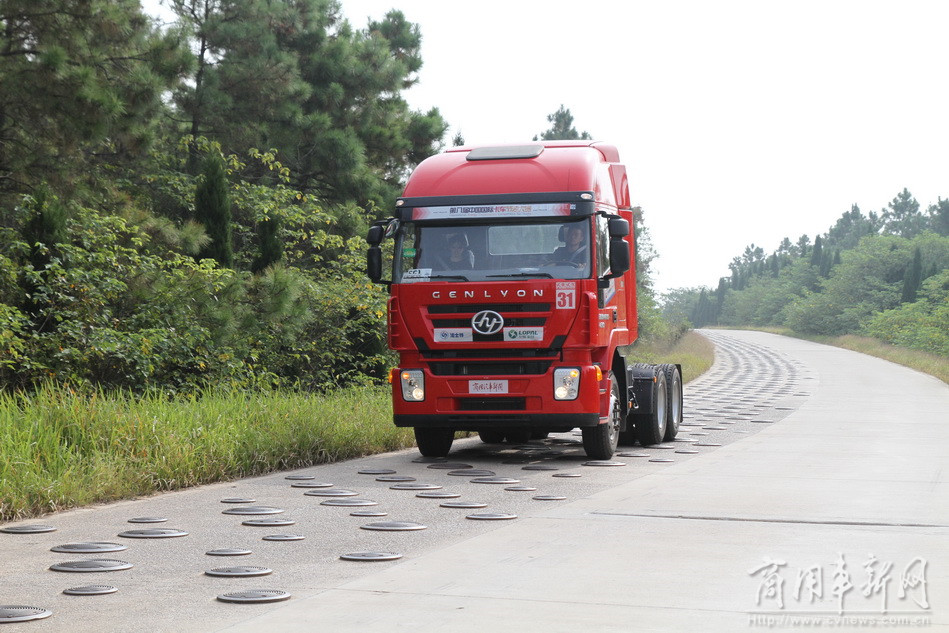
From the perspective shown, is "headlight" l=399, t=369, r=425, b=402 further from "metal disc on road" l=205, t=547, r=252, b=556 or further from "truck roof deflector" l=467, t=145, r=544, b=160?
"metal disc on road" l=205, t=547, r=252, b=556

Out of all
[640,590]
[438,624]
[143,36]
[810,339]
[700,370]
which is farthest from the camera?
[810,339]

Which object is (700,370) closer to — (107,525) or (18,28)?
(18,28)

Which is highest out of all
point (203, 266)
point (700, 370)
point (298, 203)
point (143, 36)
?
point (143, 36)

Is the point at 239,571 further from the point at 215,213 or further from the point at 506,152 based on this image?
the point at 215,213

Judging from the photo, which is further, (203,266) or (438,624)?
(203,266)

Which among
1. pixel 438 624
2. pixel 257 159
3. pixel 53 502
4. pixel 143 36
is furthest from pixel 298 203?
pixel 438 624

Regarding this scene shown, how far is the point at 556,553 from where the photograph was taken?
7.42m

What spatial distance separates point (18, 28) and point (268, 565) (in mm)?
12301

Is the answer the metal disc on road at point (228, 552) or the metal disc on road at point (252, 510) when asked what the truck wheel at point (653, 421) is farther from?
the metal disc on road at point (228, 552)

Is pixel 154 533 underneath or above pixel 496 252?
underneath

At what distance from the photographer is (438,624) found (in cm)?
554

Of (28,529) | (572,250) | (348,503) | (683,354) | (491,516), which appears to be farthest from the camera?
(683,354)

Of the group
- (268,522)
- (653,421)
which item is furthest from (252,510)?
(653,421)

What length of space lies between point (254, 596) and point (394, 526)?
2.51m
